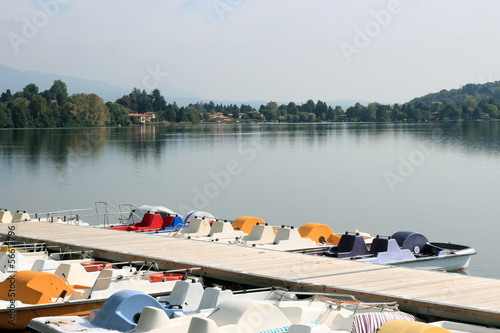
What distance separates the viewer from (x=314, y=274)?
13.5 metres

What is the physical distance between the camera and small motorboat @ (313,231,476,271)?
57.9ft

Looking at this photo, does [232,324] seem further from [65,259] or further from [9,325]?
[65,259]

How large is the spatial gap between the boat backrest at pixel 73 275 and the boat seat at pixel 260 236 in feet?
19.5

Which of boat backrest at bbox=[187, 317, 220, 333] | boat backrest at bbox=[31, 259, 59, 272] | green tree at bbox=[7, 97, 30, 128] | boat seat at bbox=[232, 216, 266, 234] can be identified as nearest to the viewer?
boat backrest at bbox=[187, 317, 220, 333]

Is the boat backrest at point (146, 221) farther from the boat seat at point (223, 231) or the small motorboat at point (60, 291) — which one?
the small motorboat at point (60, 291)

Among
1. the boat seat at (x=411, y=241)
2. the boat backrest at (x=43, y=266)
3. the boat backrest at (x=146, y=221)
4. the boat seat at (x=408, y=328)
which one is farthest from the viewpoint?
the boat backrest at (x=146, y=221)

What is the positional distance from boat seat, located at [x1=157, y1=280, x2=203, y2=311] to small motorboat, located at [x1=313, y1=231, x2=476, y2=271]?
589cm

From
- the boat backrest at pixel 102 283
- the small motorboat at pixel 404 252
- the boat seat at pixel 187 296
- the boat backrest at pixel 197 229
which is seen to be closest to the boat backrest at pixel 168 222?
the boat backrest at pixel 197 229

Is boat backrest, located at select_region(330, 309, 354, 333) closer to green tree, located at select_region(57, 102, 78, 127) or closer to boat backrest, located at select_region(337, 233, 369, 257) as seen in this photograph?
boat backrest, located at select_region(337, 233, 369, 257)

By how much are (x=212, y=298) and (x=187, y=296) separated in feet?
2.73

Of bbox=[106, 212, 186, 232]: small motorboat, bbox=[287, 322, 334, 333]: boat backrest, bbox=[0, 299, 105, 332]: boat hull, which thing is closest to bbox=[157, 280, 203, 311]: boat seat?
bbox=[0, 299, 105, 332]: boat hull

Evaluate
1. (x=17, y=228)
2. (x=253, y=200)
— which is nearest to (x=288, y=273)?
(x=17, y=228)

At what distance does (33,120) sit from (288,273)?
16386cm

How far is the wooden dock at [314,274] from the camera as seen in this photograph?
37.0 ft
